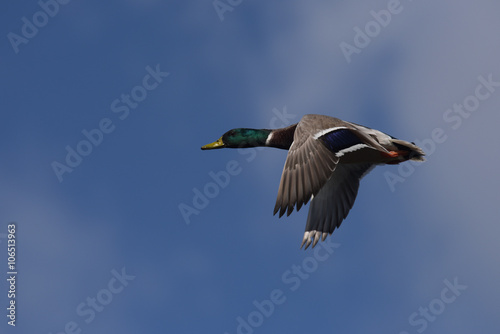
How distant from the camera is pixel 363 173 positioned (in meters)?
18.1

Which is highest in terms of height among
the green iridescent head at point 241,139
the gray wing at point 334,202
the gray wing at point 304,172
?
the green iridescent head at point 241,139

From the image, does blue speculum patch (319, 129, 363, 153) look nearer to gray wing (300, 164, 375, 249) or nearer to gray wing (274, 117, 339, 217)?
gray wing (274, 117, 339, 217)

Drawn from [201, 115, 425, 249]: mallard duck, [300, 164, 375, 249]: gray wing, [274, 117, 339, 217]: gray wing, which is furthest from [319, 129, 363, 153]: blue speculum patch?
[300, 164, 375, 249]: gray wing

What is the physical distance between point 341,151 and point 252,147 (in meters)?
4.47

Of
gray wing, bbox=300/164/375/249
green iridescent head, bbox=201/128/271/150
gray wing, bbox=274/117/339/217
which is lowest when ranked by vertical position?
gray wing, bbox=300/164/375/249

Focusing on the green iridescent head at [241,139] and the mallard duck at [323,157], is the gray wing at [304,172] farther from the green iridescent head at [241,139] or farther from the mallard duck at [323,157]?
the green iridescent head at [241,139]

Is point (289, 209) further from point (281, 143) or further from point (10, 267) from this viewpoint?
point (10, 267)

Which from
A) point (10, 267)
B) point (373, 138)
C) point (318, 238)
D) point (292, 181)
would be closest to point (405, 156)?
point (373, 138)

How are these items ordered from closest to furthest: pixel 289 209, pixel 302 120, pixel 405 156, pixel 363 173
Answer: pixel 289 209 → pixel 302 120 → pixel 405 156 → pixel 363 173

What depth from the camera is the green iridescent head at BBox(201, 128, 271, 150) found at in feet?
60.8

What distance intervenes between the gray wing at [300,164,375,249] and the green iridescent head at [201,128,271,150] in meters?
1.92

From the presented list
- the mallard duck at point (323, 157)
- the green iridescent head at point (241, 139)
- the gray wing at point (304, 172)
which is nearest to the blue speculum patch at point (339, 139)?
the mallard duck at point (323, 157)

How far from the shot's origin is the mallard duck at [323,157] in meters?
14.2

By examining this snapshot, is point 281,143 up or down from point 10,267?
down
